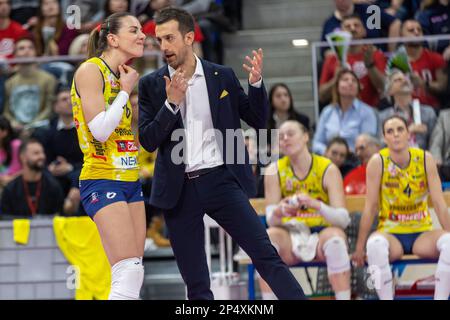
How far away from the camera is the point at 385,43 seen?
24.3ft

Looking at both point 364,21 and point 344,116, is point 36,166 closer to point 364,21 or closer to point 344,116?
point 344,116

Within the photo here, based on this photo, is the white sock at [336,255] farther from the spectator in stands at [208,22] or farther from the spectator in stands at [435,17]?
the spectator in stands at [208,22]

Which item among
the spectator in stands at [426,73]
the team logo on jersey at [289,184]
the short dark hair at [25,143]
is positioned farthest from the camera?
the short dark hair at [25,143]

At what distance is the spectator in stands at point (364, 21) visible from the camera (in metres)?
7.64

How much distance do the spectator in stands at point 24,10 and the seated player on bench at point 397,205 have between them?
481 centimetres

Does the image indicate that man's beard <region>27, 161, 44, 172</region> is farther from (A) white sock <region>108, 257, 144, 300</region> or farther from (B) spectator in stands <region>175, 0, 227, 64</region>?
(A) white sock <region>108, 257, 144, 300</region>

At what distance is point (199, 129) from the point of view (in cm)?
444

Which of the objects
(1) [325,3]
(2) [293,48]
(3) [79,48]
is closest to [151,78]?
(3) [79,48]

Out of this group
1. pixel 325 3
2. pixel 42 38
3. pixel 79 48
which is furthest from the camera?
pixel 325 3

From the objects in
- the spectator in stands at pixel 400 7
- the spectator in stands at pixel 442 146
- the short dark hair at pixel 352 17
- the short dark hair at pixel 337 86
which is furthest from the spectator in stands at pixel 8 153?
the spectator in stands at pixel 442 146

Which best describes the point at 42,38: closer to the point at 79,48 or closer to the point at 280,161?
the point at 79,48

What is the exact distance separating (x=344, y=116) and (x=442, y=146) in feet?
2.67

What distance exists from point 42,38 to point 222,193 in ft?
16.6
